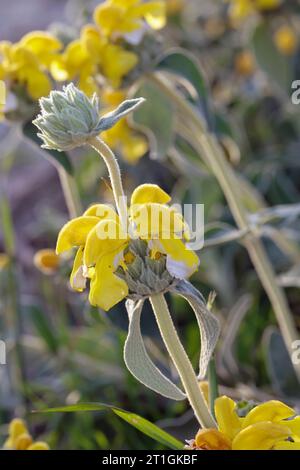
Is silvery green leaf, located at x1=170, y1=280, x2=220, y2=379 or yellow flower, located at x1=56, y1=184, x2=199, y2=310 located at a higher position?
yellow flower, located at x1=56, y1=184, x2=199, y2=310

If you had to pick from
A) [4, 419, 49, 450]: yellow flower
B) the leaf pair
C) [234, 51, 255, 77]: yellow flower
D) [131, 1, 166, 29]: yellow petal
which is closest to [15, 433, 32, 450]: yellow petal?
[4, 419, 49, 450]: yellow flower

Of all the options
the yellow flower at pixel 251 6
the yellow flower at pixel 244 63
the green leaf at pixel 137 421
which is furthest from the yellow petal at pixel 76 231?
the yellow flower at pixel 244 63

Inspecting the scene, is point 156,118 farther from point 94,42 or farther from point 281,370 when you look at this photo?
point 281,370

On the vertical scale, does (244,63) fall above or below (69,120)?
above

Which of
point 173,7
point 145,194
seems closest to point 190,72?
point 145,194

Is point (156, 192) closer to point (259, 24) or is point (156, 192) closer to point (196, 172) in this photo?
point (196, 172)

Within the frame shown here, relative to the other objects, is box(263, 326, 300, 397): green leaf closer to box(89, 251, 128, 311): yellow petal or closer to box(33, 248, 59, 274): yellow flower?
box(33, 248, 59, 274): yellow flower
